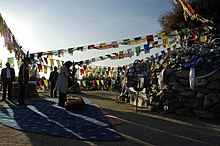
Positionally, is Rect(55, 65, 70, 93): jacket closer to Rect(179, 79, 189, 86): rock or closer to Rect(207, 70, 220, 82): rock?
Rect(179, 79, 189, 86): rock

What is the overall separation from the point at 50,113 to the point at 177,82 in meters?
4.46


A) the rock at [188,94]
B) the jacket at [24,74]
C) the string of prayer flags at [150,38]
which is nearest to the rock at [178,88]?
the rock at [188,94]

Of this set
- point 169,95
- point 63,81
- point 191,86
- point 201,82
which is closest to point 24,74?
point 63,81

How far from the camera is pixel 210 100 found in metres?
7.72

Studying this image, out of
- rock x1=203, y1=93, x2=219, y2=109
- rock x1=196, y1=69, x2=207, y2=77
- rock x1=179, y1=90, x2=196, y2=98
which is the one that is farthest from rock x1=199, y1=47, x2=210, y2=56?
rock x1=203, y1=93, x2=219, y2=109

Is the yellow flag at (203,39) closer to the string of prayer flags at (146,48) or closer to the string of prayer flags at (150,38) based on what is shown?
the string of prayer flags at (150,38)

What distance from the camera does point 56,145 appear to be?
4320 mm

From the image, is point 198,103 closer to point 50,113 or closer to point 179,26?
point 50,113

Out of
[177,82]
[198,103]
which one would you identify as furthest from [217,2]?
[198,103]

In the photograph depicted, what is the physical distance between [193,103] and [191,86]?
602 millimetres

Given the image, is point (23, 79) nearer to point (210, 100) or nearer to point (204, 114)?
point (204, 114)

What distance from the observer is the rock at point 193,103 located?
7941 mm

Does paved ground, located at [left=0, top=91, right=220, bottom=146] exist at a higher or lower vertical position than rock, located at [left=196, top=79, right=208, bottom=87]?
lower

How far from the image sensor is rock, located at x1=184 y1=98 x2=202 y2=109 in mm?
7941
